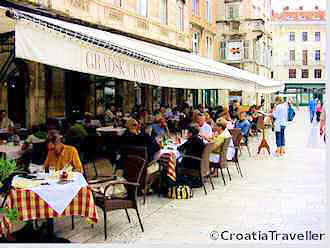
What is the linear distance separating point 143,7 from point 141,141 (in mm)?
12184

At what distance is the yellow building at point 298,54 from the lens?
39531mm

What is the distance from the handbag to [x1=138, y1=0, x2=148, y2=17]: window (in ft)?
39.6

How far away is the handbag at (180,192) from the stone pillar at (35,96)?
6.62m

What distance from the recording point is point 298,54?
1838 inches

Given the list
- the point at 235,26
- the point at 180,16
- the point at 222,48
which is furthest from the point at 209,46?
the point at 235,26

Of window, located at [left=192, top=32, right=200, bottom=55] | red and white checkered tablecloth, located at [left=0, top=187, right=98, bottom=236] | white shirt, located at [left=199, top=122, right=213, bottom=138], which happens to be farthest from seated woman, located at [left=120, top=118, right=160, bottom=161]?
window, located at [left=192, top=32, right=200, bottom=55]

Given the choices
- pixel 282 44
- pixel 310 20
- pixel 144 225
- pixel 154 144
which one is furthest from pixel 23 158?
pixel 282 44

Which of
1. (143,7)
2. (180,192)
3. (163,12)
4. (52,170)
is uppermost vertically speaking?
(163,12)

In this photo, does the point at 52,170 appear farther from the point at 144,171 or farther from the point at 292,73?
the point at 292,73

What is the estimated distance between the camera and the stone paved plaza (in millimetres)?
5742

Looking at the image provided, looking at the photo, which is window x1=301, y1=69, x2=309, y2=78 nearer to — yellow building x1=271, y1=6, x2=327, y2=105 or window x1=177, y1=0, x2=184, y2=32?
yellow building x1=271, y1=6, x2=327, y2=105

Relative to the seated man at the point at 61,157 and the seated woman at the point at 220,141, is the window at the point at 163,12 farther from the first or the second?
the seated man at the point at 61,157

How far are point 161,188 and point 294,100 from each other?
43874 mm

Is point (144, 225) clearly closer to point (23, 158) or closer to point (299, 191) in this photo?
point (23, 158)
